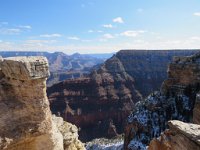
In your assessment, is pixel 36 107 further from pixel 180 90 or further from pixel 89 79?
pixel 89 79

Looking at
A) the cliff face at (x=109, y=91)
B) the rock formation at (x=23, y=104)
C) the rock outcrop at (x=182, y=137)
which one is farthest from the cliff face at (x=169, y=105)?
the cliff face at (x=109, y=91)

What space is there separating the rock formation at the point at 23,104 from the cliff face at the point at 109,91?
313ft

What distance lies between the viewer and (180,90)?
51.4 metres

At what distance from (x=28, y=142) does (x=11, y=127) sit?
156 cm

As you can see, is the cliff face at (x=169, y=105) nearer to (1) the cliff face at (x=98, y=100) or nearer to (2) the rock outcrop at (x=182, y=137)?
(2) the rock outcrop at (x=182, y=137)

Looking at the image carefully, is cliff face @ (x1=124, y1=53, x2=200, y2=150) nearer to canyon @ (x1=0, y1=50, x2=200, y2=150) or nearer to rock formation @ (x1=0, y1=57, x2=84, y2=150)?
canyon @ (x1=0, y1=50, x2=200, y2=150)

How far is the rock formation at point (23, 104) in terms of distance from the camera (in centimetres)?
1616

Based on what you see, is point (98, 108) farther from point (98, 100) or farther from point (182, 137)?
point (182, 137)

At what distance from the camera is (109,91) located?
5433 inches

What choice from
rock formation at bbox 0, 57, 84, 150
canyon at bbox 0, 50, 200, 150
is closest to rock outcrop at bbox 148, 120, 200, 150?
canyon at bbox 0, 50, 200, 150

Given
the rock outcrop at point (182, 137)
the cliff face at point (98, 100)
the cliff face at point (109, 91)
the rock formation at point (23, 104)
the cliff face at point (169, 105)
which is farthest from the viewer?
the cliff face at point (109, 91)

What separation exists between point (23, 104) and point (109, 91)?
122 metres

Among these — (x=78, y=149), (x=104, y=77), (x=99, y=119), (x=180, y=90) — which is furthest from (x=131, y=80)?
(x=78, y=149)

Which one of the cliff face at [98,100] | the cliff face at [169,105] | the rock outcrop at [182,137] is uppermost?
the rock outcrop at [182,137]
